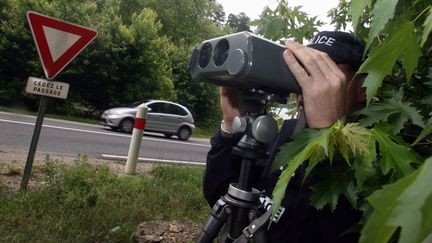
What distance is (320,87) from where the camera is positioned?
104 centimetres

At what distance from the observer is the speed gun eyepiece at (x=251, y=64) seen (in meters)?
1.10

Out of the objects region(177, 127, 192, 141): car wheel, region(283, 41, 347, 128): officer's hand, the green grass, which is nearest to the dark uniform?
region(283, 41, 347, 128): officer's hand

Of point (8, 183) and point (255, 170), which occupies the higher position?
point (255, 170)

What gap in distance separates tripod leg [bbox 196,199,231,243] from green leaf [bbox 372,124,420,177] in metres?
0.70

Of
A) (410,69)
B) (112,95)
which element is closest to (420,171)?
(410,69)

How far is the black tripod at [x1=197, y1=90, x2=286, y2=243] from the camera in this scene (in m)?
1.25

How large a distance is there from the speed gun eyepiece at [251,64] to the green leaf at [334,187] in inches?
12.0

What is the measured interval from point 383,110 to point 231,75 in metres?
0.40

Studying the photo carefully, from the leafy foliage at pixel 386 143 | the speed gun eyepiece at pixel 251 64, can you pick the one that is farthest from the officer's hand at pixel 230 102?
the leafy foliage at pixel 386 143

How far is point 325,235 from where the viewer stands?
4.01ft

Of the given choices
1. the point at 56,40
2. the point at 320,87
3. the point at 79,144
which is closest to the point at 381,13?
the point at 320,87

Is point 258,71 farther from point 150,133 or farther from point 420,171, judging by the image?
point 150,133

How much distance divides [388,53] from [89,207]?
327 centimetres

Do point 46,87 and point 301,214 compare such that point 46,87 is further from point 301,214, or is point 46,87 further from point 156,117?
point 156,117
